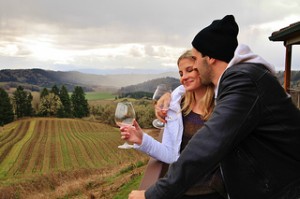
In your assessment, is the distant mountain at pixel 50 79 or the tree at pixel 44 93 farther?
the distant mountain at pixel 50 79

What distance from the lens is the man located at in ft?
2.46

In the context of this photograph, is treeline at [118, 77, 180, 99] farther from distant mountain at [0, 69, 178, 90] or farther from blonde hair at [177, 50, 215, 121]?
distant mountain at [0, 69, 178, 90]

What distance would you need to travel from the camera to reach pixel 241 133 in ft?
2.48

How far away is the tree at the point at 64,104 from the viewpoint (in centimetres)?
2203

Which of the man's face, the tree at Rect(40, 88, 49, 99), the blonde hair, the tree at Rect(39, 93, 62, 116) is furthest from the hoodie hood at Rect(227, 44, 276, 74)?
the tree at Rect(40, 88, 49, 99)

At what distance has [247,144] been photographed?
2.62 ft

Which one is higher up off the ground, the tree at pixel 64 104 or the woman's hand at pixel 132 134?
the woman's hand at pixel 132 134

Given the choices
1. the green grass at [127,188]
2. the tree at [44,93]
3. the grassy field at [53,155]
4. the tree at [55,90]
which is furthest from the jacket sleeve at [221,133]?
the tree at [55,90]

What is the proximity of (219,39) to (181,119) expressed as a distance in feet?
1.56

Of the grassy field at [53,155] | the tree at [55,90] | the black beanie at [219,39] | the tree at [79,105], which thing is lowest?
the grassy field at [53,155]

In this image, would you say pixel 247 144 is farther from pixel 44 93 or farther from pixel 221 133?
pixel 44 93

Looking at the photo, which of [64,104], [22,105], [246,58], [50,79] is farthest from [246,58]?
[50,79]

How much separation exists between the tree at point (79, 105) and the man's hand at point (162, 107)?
2191 cm

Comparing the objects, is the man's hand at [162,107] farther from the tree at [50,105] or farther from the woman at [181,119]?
the tree at [50,105]
